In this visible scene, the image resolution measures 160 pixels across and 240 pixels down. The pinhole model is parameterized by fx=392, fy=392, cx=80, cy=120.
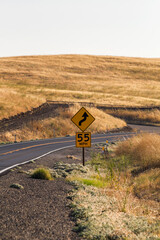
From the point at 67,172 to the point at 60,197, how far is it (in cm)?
559

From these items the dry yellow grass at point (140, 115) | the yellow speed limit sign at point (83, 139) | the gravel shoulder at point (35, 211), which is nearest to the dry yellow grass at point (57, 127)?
the dry yellow grass at point (140, 115)

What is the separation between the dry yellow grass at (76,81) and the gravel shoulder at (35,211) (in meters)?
35.0

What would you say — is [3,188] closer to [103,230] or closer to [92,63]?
[103,230]

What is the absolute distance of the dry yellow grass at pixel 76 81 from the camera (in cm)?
5984

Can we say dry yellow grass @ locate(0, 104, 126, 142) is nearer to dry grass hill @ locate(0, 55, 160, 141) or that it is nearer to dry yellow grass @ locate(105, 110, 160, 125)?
dry grass hill @ locate(0, 55, 160, 141)

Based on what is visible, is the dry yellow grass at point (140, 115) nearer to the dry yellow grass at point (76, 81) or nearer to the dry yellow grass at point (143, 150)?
the dry yellow grass at point (76, 81)

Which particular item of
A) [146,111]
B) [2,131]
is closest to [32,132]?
[2,131]

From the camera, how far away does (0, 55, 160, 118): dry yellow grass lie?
59844mm

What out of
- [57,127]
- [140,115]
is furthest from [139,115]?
[57,127]

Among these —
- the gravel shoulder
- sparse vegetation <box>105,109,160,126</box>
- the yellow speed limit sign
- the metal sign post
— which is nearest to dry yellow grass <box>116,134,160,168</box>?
the yellow speed limit sign

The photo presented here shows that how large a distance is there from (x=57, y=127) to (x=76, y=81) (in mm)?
38192

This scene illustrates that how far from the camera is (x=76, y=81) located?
7981 centimetres

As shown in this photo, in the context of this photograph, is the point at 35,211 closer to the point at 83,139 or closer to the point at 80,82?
the point at 83,139

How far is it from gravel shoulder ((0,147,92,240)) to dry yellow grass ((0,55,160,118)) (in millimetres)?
35048
